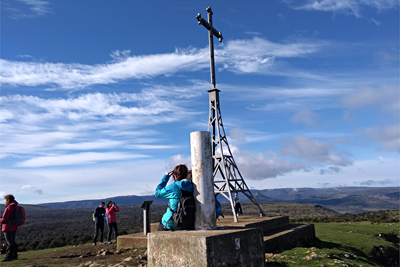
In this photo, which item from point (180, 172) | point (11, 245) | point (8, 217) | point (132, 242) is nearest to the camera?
point (180, 172)

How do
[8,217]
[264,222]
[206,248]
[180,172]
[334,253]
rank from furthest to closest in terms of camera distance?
[264,222]
[334,253]
[8,217]
[180,172]
[206,248]

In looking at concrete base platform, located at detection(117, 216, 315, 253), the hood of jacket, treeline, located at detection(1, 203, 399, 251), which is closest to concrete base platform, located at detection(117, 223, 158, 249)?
concrete base platform, located at detection(117, 216, 315, 253)

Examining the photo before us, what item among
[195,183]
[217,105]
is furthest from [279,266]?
[217,105]

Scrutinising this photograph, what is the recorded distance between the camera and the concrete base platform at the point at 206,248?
4312 millimetres

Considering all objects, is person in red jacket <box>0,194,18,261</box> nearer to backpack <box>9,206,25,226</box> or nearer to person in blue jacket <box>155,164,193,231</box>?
backpack <box>9,206,25,226</box>

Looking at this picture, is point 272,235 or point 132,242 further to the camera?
point 272,235

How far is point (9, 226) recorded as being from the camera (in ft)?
33.1

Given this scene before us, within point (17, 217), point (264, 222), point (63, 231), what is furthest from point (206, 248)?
point (63, 231)

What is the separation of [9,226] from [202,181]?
8.16m

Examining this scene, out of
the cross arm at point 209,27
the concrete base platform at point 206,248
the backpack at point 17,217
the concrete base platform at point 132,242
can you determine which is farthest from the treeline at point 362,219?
the concrete base platform at point 206,248

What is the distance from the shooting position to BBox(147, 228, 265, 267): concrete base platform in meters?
4.31

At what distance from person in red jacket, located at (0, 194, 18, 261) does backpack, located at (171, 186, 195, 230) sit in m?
7.54

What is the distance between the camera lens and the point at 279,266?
29.7 ft

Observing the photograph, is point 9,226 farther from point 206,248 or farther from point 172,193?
point 206,248
